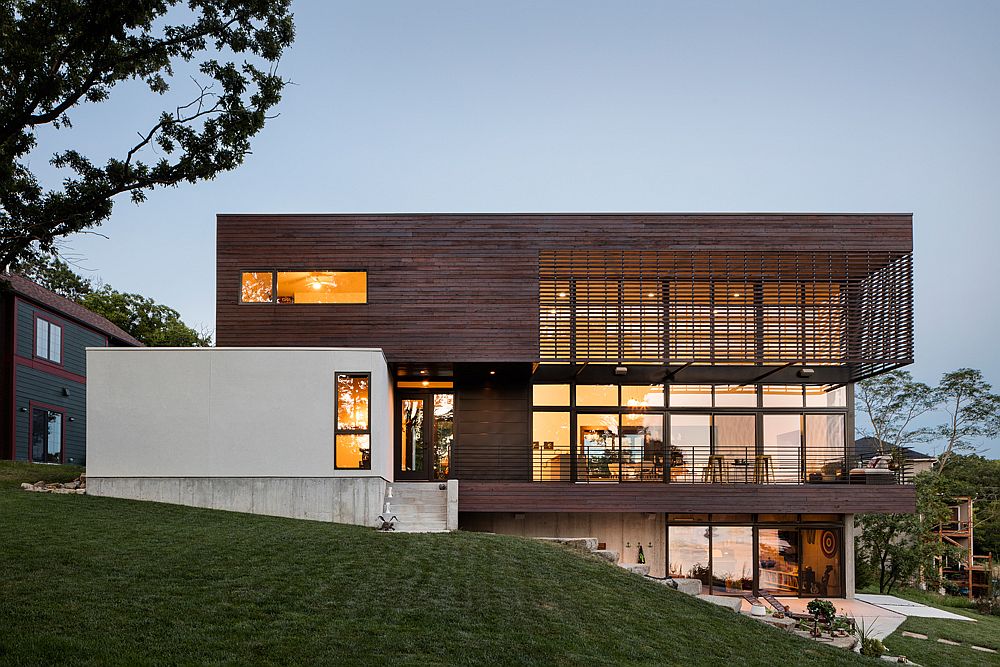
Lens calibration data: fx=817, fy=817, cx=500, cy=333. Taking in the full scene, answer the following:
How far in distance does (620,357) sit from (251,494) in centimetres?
765

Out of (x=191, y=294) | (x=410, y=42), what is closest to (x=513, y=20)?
(x=410, y=42)

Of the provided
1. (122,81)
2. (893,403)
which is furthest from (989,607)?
(122,81)

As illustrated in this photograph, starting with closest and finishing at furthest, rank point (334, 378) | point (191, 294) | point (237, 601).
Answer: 1. point (237, 601)
2. point (334, 378)
3. point (191, 294)

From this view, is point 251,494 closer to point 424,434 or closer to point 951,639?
point 424,434

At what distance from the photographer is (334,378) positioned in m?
14.6

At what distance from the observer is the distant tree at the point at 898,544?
22891 millimetres

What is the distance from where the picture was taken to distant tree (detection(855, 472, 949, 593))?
22891 mm

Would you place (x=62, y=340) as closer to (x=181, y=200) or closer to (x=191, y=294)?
(x=181, y=200)

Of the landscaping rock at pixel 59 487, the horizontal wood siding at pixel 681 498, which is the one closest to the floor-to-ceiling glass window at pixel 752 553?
the horizontal wood siding at pixel 681 498

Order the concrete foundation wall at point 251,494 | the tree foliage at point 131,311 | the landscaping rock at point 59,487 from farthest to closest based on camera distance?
the tree foliage at point 131,311 → the landscaping rock at point 59,487 → the concrete foundation wall at point 251,494

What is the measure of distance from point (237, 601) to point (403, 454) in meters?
10.9

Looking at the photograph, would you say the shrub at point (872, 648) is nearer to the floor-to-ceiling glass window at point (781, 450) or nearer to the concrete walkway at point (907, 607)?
the concrete walkway at point (907, 607)

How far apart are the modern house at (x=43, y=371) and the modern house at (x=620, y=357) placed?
878cm

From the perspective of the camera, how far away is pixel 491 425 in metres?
18.4
